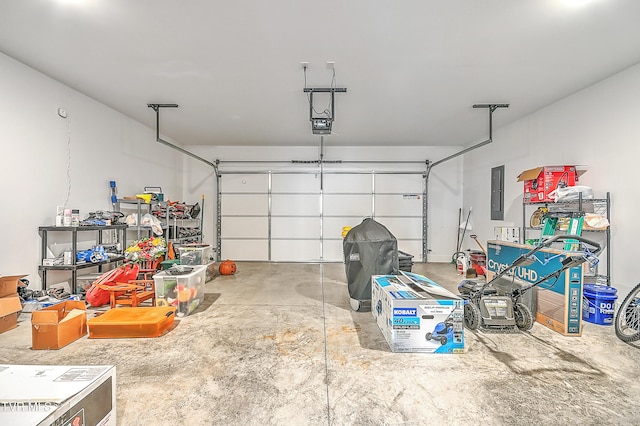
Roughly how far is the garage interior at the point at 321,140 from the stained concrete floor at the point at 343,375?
0.02m

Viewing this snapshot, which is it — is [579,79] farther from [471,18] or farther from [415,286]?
[415,286]

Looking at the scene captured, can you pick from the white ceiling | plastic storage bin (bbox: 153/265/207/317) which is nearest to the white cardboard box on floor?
plastic storage bin (bbox: 153/265/207/317)

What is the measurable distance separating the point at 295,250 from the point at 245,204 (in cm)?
180

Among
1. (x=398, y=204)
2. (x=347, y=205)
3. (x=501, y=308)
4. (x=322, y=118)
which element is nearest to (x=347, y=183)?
(x=347, y=205)

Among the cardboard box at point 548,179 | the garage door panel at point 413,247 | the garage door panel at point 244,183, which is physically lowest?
the garage door panel at point 413,247

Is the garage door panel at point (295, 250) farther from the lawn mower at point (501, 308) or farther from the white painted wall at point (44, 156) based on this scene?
the lawn mower at point (501, 308)

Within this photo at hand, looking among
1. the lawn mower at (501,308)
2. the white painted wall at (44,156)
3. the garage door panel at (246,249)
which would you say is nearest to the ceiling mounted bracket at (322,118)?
the lawn mower at (501,308)

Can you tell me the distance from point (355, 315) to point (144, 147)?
5.43 meters

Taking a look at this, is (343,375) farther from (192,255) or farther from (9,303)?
(192,255)

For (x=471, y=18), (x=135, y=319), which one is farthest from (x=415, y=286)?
(x=135, y=319)

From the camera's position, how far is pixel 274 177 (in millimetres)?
7250

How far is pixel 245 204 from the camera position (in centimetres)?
728

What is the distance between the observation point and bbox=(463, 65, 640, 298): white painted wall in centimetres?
329

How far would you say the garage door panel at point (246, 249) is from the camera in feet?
23.9
